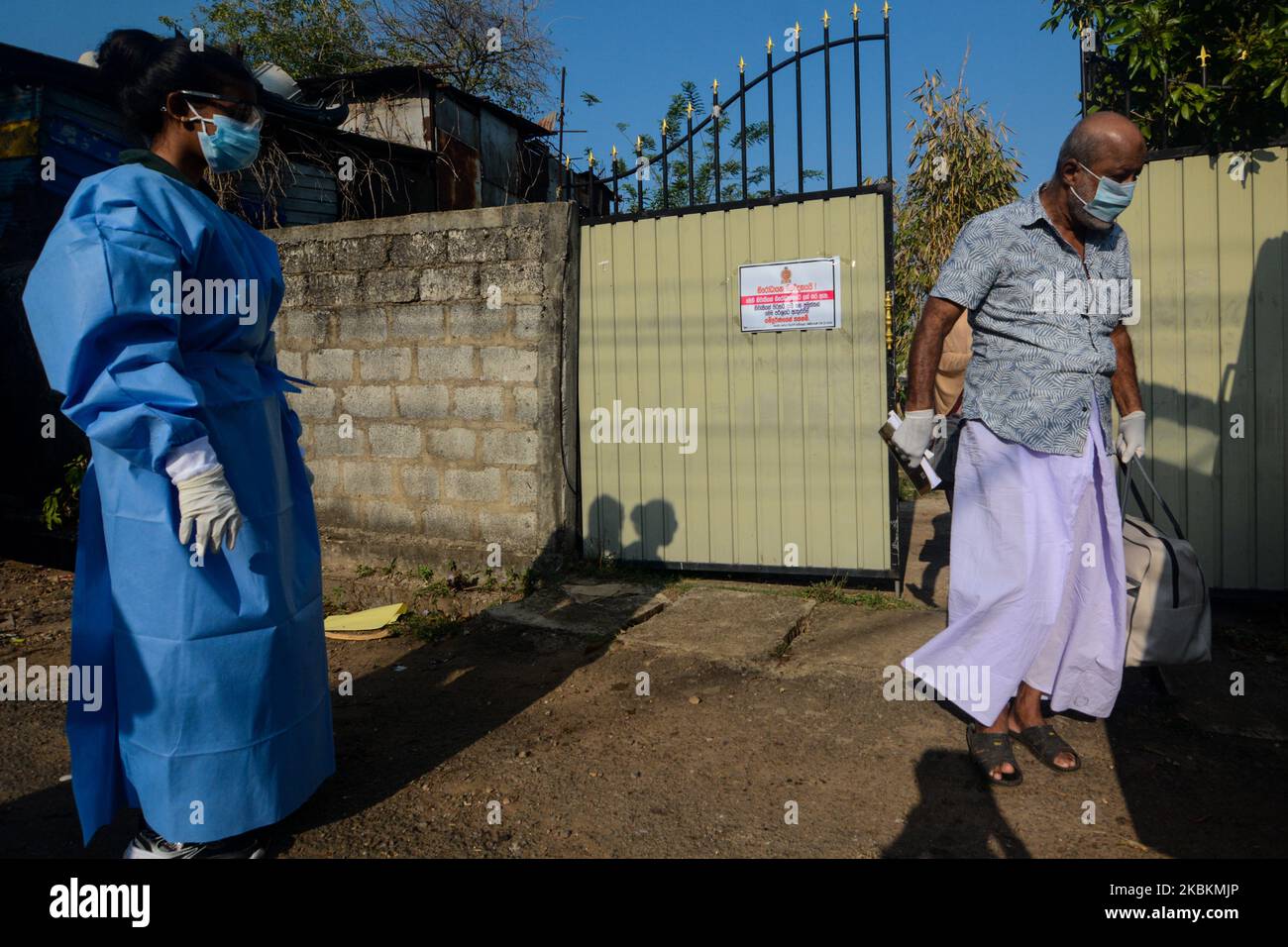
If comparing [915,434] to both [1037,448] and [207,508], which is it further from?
[207,508]

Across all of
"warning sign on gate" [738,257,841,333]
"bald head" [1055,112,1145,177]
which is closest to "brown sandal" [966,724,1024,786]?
"bald head" [1055,112,1145,177]

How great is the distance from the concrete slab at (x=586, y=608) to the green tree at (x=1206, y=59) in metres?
3.35

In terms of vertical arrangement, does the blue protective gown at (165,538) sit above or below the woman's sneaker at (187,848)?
above

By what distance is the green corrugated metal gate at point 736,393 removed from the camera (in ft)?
15.1

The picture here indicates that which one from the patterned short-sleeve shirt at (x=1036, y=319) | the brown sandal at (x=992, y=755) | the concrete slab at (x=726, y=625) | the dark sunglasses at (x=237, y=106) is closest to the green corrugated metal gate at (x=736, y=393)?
the concrete slab at (x=726, y=625)

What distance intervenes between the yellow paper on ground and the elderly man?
9.83ft

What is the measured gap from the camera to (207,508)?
2201 mm

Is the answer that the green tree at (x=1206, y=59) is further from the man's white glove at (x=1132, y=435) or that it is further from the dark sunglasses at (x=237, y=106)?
the dark sunglasses at (x=237, y=106)

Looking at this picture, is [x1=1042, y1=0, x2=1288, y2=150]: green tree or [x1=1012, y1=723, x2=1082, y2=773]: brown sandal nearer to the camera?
[x1=1012, y1=723, x2=1082, y2=773]: brown sandal

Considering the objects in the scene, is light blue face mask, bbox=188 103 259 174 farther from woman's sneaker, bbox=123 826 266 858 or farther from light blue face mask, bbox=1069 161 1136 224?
light blue face mask, bbox=1069 161 1136 224

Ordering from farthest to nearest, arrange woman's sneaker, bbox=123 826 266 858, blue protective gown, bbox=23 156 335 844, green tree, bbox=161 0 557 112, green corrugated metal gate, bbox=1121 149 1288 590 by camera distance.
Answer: green tree, bbox=161 0 557 112 → green corrugated metal gate, bbox=1121 149 1288 590 → woman's sneaker, bbox=123 826 266 858 → blue protective gown, bbox=23 156 335 844

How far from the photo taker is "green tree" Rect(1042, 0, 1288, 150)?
3936 millimetres

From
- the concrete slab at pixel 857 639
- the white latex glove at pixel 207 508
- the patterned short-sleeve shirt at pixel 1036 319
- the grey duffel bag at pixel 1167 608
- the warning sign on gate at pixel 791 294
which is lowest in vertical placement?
the concrete slab at pixel 857 639

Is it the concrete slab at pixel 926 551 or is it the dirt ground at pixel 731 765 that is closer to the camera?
the dirt ground at pixel 731 765
